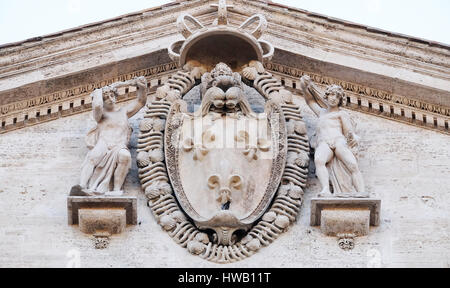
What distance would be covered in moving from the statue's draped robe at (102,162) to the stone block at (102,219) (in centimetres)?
24

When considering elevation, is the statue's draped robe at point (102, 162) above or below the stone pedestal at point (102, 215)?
above

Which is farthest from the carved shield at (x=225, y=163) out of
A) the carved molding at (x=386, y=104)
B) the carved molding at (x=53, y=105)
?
the carved molding at (x=53, y=105)

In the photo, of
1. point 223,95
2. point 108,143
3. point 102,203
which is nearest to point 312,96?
point 223,95

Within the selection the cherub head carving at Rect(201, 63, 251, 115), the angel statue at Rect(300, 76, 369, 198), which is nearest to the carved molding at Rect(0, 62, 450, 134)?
the angel statue at Rect(300, 76, 369, 198)

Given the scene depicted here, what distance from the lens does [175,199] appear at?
661 inches

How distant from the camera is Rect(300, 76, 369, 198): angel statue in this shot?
54.8 ft

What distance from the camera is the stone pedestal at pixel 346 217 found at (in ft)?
54.0

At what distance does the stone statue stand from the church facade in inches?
0.8

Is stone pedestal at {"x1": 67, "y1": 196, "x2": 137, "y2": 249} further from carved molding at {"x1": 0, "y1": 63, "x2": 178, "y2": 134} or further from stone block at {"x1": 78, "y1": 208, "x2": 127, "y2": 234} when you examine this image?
carved molding at {"x1": 0, "y1": 63, "x2": 178, "y2": 134}

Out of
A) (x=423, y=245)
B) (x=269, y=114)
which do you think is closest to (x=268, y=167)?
(x=269, y=114)

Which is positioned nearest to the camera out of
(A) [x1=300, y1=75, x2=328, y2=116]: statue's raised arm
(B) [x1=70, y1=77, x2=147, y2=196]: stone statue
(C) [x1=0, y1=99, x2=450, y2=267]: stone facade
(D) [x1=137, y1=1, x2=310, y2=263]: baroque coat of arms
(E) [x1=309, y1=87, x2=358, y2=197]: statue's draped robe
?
(C) [x1=0, y1=99, x2=450, y2=267]: stone facade

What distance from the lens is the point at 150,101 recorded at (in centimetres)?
1816

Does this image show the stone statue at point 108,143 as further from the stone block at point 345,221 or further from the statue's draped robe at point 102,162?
the stone block at point 345,221

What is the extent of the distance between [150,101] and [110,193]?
1856mm
